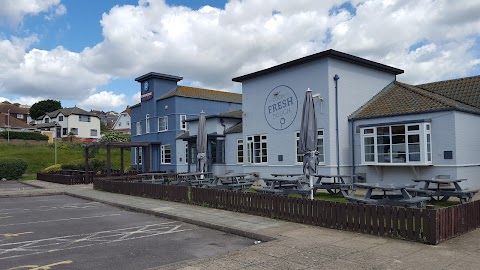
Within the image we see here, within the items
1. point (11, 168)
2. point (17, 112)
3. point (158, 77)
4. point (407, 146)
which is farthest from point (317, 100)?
point (17, 112)

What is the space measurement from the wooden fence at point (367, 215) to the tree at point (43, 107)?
89.2m

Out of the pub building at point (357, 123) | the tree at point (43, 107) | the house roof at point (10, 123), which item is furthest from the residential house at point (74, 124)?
the pub building at point (357, 123)

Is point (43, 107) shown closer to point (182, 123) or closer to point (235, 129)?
point (182, 123)

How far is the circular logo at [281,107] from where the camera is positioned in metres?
20.5

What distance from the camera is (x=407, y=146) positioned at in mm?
16219

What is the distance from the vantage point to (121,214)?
41.9 feet

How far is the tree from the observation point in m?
89.8

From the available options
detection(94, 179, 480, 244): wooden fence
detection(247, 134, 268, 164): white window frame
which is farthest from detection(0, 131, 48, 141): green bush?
detection(94, 179, 480, 244): wooden fence

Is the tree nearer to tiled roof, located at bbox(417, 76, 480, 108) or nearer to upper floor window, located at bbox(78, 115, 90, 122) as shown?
upper floor window, located at bbox(78, 115, 90, 122)

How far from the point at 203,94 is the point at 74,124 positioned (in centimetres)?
4807

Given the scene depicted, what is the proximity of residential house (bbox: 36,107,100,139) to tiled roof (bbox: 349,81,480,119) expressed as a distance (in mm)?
64245

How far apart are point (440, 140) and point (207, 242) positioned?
11.7 m

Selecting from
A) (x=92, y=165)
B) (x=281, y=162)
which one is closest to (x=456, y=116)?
(x=281, y=162)

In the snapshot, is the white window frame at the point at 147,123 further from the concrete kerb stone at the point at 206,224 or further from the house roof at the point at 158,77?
the concrete kerb stone at the point at 206,224
